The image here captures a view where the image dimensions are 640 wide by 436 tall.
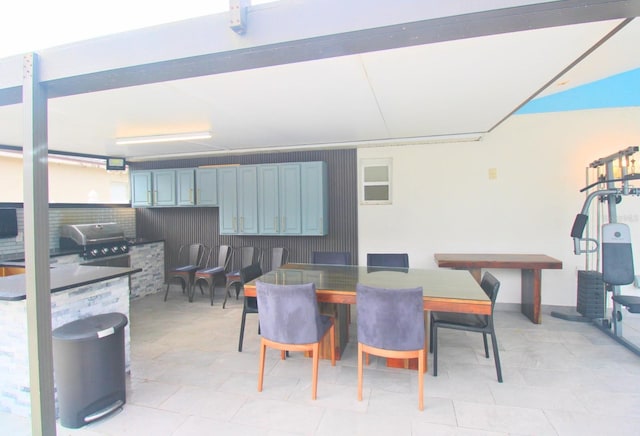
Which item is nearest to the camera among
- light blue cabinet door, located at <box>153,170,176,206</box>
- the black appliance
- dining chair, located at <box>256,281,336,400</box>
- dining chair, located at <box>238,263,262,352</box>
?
dining chair, located at <box>256,281,336,400</box>

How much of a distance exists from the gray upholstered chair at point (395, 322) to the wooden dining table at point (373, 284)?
0.81ft

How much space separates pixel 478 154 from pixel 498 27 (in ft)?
12.5

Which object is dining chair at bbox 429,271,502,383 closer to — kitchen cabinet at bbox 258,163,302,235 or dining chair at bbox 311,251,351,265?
dining chair at bbox 311,251,351,265

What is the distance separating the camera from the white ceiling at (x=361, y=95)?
6.84 feet

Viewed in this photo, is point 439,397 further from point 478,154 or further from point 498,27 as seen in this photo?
point 478,154

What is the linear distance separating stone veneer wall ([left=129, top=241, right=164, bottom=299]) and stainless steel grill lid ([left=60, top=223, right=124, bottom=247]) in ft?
1.52

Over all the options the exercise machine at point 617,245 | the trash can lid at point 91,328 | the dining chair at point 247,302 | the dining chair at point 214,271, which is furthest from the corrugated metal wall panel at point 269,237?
the trash can lid at point 91,328

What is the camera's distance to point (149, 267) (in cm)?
559

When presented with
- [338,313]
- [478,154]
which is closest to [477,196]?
[478,154]

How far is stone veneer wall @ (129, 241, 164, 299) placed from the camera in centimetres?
532

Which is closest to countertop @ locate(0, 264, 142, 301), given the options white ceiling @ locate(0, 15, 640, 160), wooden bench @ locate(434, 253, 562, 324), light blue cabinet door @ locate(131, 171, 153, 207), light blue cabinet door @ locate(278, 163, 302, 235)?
white ceiling @ locate(0, 15, 640, 160)

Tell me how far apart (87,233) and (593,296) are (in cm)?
662

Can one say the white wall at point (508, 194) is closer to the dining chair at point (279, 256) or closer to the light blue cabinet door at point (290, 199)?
the light blue cabinet door at point (290, 199)

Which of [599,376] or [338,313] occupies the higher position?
[338,313]
